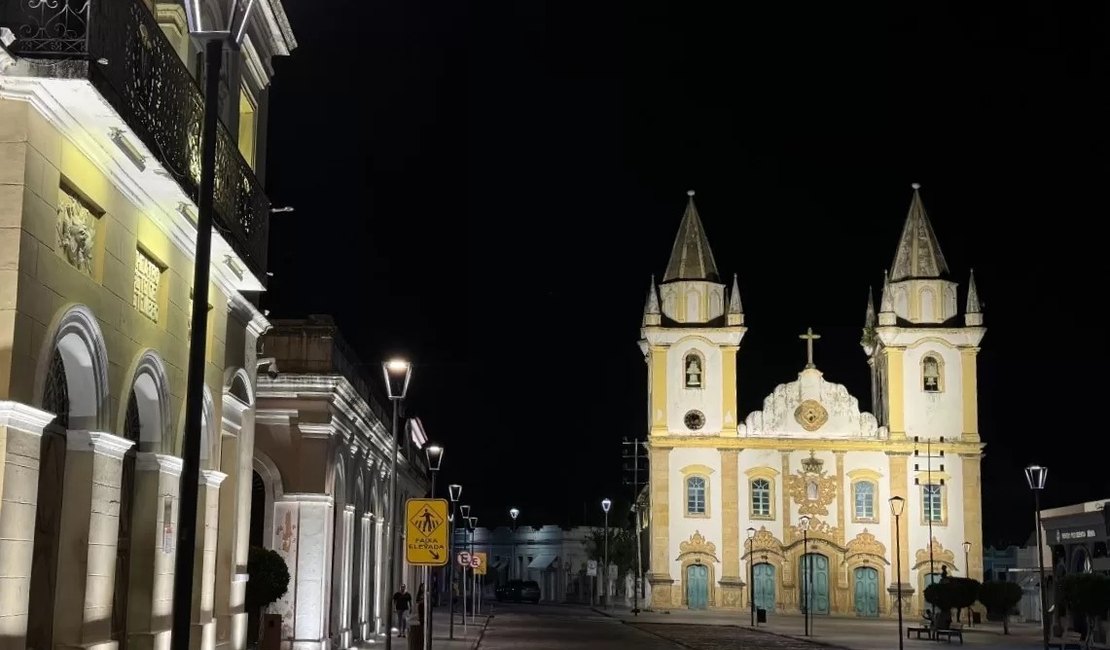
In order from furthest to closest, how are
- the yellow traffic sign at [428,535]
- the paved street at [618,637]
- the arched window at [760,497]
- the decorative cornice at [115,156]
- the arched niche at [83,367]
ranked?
1. the arched window at [760,497]
2. the paved street at [618,637]
3. the yellow traffic sign at [428,535]
4. the arched niche at [83,367]
5. the decorative cornice at [115,156]

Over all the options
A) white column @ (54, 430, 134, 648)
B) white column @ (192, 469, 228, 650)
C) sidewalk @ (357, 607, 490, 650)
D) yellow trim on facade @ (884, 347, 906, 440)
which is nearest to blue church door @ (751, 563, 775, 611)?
yellow trim on facade @ (884, 347, 906, 440)

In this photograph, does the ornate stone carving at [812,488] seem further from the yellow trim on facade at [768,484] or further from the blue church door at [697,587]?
the blue church door at [697,587]

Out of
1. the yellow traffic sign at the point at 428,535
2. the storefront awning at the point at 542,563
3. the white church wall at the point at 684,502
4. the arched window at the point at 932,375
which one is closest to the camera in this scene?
the yellow traffic sign at the point at 428,535

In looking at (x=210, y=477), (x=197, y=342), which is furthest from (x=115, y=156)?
(x=210, y=477)

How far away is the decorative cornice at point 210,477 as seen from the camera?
48.5 ft

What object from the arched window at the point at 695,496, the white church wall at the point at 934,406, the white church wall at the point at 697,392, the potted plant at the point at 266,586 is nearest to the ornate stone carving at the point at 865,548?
the white church wall at the point at 934,406

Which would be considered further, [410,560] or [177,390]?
[410,560]

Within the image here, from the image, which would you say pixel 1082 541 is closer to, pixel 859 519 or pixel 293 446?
pixel 859 519

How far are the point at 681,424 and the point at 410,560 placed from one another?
5079 centimetres

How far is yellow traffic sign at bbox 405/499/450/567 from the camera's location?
18.6 metres

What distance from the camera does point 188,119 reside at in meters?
11.7

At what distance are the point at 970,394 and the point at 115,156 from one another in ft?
205

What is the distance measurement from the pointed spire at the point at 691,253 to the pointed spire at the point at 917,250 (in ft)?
30.7

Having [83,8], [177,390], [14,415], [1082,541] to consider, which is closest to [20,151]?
[83,8]
